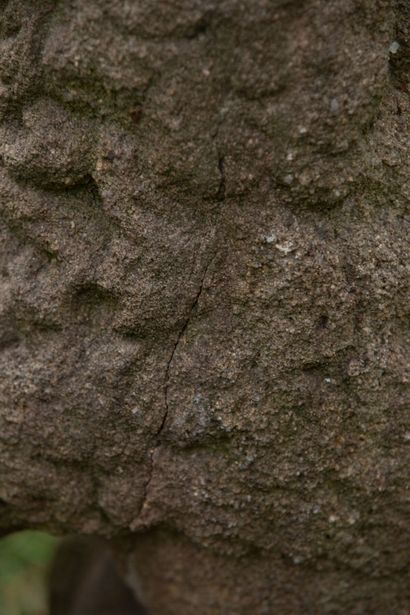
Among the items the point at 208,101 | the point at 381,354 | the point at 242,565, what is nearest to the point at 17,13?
A: the point at 208,101

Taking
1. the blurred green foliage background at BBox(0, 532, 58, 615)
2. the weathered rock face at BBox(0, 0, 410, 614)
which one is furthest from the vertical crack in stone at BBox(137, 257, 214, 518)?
the blurred green foliage background at BBox(0, 532, 58, 615)

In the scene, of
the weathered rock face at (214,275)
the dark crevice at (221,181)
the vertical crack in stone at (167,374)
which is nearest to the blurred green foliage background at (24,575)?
the weathered rock face at (214,275)

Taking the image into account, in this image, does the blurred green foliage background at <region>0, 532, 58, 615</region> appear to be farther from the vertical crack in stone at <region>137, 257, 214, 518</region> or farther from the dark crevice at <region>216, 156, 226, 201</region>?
the dark crevice at <region>216, 156, 226, 201</region>

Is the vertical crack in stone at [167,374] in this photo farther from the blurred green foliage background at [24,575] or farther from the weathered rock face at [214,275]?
the blurred green foliage background at [24,575]

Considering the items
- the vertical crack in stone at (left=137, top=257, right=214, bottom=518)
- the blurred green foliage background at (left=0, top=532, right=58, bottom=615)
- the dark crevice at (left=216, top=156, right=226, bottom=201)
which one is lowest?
the blurred green foliage background at (left=0, top=532, right=58, bottom=615)

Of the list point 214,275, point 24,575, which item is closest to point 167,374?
point 214,275

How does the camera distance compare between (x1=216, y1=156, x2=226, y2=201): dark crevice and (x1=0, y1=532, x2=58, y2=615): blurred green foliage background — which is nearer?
(x1=216, y1=156, x2=226, y2=201): dark crevice
